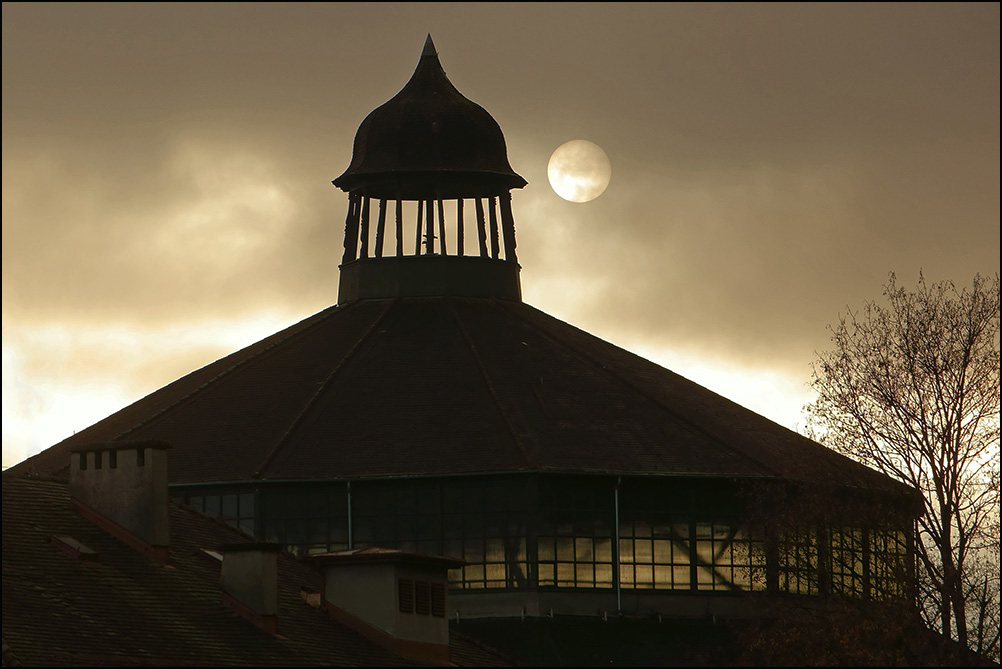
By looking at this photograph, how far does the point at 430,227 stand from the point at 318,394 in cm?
1110

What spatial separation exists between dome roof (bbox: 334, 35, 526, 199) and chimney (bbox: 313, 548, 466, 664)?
91.2 ft

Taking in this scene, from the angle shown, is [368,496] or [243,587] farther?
[368,496]

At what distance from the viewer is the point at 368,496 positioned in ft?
172

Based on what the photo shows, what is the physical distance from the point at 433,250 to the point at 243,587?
31.7m

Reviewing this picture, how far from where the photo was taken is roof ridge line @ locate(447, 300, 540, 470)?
52125mm

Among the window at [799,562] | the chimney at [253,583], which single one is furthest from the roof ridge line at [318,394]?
the chimney at [253,583]

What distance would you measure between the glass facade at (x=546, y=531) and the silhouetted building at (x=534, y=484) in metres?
0.04

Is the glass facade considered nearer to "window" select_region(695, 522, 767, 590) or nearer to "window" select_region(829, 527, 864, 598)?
"window" select_region(695, 522, 767, 590)

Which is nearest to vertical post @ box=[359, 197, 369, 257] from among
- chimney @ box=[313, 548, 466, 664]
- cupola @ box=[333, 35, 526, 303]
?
cupola @ box=[333, 35, 526, 303]

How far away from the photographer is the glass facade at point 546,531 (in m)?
51.8

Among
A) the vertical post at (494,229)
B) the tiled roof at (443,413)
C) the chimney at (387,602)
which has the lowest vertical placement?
the chimney at (387,602)

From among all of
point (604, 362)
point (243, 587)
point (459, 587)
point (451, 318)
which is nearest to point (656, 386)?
point (604, 362)

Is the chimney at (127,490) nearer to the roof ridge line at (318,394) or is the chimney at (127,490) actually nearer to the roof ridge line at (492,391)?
the roof ridge line at (318,394)

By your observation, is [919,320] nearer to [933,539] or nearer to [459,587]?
[933,539]
